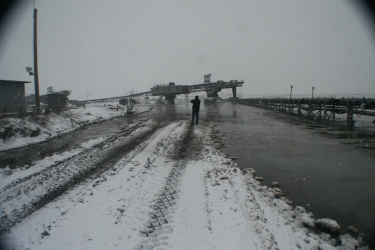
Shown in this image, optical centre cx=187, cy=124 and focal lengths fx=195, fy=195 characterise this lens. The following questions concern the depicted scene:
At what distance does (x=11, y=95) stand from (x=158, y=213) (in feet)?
84.7

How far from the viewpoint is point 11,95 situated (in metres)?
20.9

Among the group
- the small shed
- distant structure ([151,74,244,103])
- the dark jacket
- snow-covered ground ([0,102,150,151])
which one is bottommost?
snow-covered ground ([0,102,150,151])

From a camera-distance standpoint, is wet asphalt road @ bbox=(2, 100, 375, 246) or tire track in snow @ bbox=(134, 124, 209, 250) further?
wet asphalt road @ bbox=(2, 100, 375, 246)

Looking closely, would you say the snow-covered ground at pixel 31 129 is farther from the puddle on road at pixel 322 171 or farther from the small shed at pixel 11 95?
the small shed at pixel 11 95

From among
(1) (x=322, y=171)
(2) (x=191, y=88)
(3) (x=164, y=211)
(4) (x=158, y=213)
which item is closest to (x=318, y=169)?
(1) (x=322, y=171)

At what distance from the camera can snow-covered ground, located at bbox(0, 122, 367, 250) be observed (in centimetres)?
268

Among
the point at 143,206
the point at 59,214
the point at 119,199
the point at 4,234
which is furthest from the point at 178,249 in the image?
the point at 4,234

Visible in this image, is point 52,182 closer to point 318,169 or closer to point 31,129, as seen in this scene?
point 318,169

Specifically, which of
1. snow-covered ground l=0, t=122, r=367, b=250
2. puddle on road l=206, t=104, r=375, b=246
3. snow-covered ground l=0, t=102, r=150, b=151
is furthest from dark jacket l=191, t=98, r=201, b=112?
snow-covered ground l=0, t=102, r=150, b=151

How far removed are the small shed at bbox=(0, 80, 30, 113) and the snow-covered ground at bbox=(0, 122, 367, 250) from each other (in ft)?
68.8

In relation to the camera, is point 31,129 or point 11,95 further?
point 11,95

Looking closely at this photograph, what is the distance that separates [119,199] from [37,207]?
4.68 feet

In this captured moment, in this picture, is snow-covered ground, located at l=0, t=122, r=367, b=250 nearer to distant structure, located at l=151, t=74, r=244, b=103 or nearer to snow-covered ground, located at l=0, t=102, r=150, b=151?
snow-covered ground, located at l=0, t=102, r=150, b=151

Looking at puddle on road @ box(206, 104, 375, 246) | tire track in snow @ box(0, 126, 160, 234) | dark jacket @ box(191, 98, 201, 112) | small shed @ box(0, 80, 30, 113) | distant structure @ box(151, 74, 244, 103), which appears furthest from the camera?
distant structure @ box(151, 74, 244, 103)
